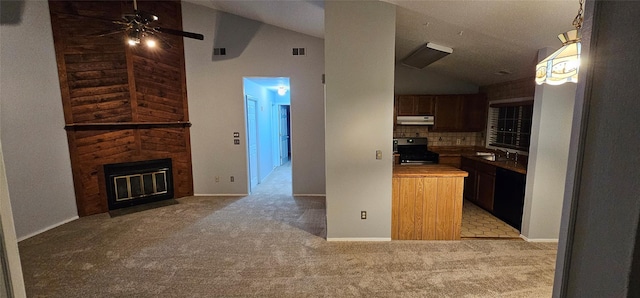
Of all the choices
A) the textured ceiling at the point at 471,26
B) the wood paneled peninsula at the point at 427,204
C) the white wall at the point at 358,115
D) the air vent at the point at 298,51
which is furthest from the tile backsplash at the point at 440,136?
the white wall at the point at 358,115

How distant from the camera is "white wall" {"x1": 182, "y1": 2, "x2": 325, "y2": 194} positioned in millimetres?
4664

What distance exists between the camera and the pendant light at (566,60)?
1.58 m

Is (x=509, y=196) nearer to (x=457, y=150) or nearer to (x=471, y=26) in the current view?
(x=457, y=150)

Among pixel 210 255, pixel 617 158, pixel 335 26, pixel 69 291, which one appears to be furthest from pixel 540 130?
pixel 69 291

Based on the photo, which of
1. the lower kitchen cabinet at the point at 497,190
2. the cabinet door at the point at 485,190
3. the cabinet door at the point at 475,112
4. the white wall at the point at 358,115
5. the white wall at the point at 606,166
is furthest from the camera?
the cabinet door at the point at 475,112

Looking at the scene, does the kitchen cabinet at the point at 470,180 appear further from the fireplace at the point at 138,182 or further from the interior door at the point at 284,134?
the interior door at the point at 284,134

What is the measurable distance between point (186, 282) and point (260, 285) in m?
0.70

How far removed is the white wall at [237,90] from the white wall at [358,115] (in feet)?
6.16

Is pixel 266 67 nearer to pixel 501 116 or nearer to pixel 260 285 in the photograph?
pixel 260 285

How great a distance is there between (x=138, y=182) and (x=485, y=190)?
566cm

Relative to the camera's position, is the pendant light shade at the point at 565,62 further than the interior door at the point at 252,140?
No

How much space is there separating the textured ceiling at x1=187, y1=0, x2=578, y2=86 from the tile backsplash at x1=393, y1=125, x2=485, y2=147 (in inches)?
42.9

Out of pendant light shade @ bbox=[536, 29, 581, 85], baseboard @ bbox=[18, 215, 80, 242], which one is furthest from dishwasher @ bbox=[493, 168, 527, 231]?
baseboard @ bbox=[18, 215, 80, 242]

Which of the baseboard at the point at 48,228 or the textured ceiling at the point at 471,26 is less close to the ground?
the textured ceiling at the point at 471,26
